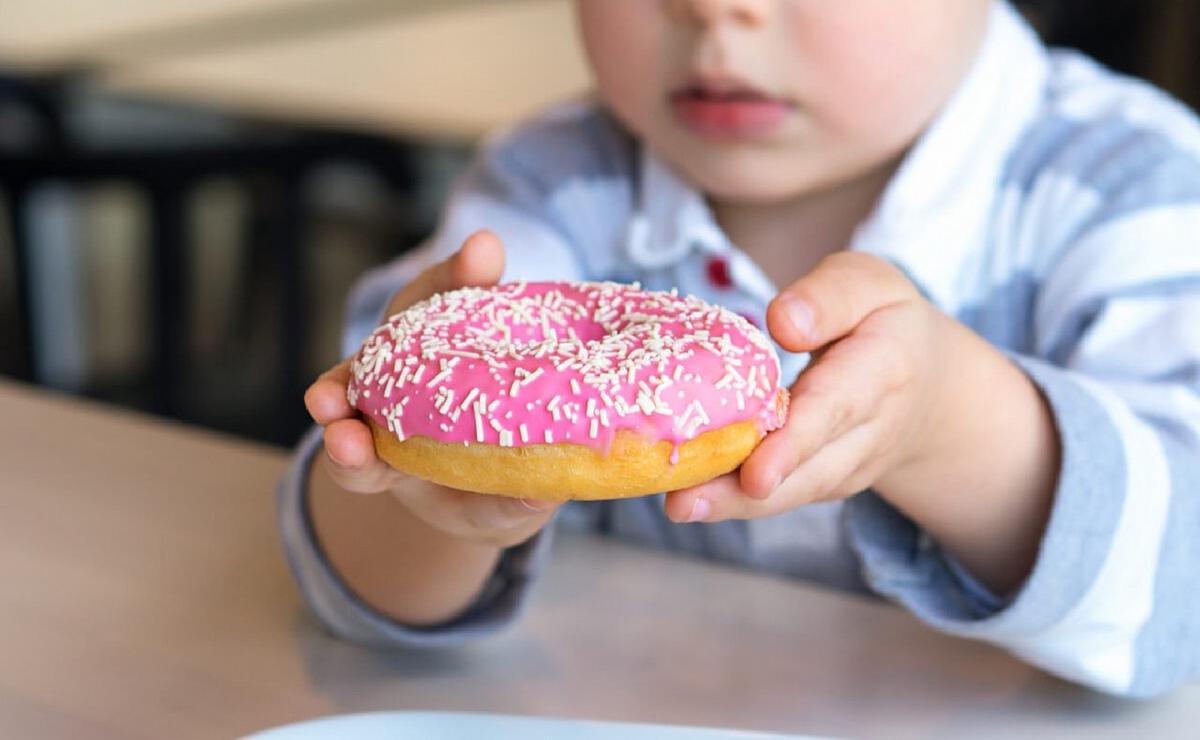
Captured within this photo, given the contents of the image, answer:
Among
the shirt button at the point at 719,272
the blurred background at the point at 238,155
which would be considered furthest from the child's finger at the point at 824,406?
the blurred background at the point at 238,155

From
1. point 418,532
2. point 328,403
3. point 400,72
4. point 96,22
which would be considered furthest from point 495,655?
point 96,22

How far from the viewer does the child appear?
58 cm

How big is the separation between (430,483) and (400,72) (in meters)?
2.69

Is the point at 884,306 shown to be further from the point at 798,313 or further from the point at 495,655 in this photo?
the point at 495,655

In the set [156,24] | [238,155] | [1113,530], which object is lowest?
[156,24]

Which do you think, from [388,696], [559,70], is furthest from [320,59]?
[388,696]

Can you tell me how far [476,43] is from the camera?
120 inches

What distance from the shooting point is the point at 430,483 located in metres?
0.57

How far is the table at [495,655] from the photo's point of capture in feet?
2.01

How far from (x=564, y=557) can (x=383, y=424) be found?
300 millimetres

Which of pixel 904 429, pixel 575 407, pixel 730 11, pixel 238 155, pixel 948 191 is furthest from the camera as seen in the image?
pixel 238 155

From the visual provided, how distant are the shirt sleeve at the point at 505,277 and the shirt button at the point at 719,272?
10cm

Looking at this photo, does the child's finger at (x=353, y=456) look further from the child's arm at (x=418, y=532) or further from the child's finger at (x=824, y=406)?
the child's finger at (x=824, y=406)

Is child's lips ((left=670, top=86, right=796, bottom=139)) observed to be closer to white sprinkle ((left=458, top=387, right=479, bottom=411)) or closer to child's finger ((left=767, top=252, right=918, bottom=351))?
child's finger ((left=767, top=252, right=918, bottom=351))
